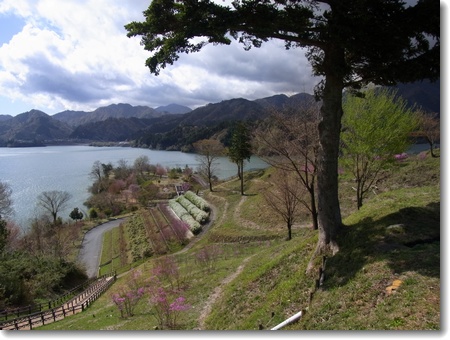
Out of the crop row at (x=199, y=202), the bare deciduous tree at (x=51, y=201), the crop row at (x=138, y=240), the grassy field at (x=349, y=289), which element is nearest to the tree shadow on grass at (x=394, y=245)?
the grassy field at (x=349, y=289)

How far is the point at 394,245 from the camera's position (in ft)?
22.8

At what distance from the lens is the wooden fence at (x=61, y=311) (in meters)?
11.9

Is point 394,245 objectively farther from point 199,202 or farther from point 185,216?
point 199,202

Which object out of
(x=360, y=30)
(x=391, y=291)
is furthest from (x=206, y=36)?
(x=391, y=291)

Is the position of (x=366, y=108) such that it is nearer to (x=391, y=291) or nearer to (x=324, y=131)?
(x=324, y=131)

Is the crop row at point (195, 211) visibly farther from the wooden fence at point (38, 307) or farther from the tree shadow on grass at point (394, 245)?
the tree shadow on grass at point (394, 245)

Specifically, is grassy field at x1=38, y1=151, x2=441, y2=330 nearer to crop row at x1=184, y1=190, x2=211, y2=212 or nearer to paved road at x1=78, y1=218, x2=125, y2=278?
paved road at x1=78, y1=218, x2=125, y2=278

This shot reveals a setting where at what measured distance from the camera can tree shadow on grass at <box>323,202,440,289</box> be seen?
6.07m

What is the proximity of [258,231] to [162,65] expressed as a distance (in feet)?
72.4

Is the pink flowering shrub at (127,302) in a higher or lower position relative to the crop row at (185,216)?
higher

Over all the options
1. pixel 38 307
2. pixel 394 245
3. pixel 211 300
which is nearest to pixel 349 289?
pixel 394 245

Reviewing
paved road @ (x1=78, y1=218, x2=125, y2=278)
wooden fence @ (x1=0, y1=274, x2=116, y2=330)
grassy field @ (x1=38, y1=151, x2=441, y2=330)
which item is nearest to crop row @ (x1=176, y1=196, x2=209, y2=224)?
paved road @ (x1=78, y1=218, x2=125, y2=278)

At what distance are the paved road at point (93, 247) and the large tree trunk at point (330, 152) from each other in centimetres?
2750

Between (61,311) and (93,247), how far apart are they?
77.0ft
